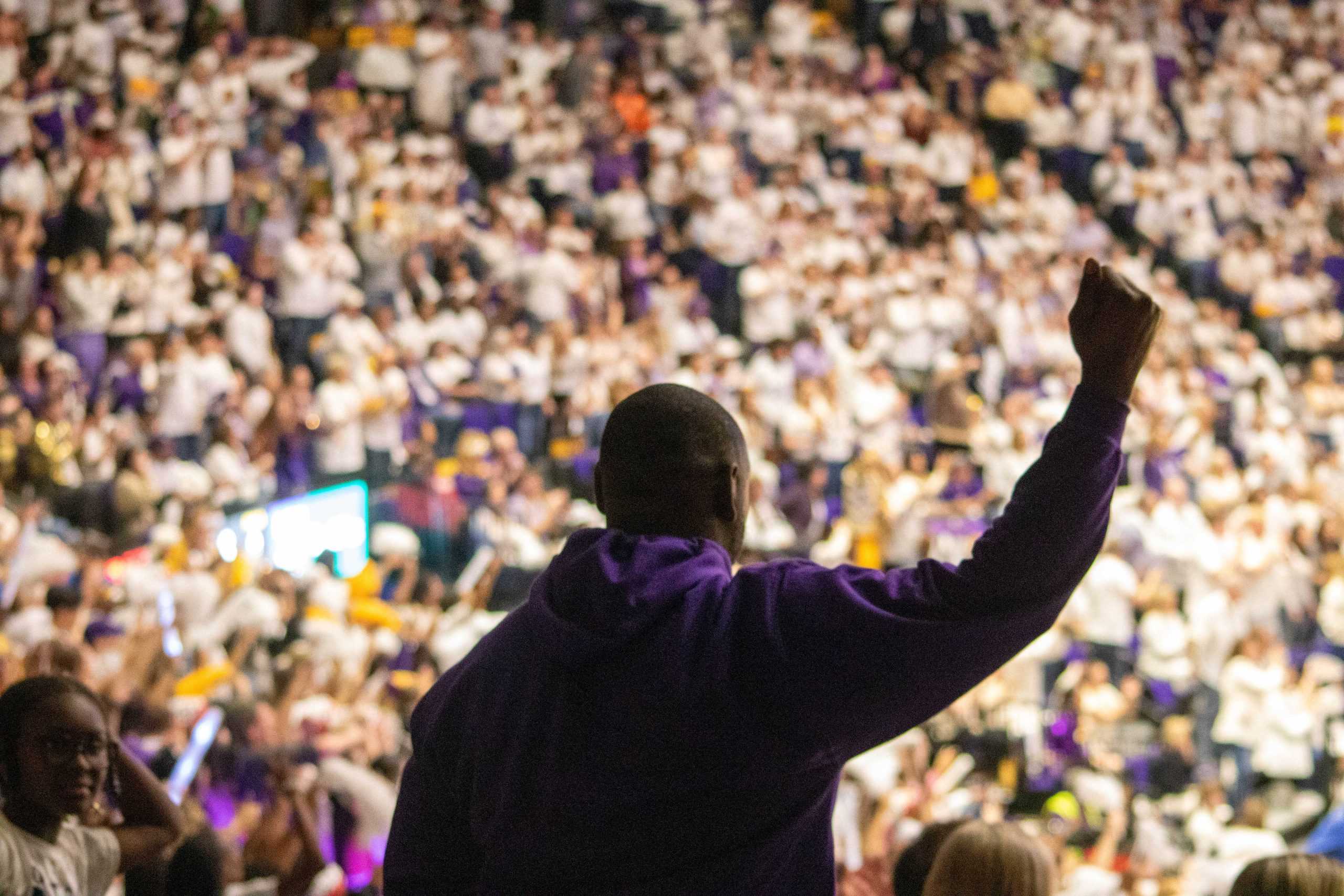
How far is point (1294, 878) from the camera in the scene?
246cm

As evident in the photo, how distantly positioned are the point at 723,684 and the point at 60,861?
132 centimetres

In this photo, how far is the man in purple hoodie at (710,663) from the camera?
58.8 inches

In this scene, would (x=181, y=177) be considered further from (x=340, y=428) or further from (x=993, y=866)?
(x=993, y=866)

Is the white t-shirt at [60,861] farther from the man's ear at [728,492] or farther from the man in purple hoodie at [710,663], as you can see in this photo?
the man's ear at [728,492]

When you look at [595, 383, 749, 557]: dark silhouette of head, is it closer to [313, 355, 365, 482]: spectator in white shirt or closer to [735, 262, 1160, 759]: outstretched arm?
[735, 262, 1160, 759]: outstretched arm

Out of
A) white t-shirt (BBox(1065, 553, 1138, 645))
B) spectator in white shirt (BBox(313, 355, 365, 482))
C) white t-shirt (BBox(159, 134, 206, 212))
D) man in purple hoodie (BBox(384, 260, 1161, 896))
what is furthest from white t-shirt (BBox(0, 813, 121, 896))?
white t-shirt (BBox(159, 134, 206, 212))

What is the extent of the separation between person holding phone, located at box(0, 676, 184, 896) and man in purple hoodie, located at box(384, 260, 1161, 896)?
35.5 inches

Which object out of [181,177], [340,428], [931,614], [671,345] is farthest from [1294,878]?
[181,177]

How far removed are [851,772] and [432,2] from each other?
28.8 feet

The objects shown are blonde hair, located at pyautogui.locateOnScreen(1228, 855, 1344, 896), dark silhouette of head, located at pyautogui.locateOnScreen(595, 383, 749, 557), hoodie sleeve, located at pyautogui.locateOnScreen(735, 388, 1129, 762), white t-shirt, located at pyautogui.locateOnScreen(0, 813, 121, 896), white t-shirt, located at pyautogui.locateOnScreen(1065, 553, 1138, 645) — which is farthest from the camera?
white t-shirt, located at pyautogui.locateOnScreen(1065, 553, 1138, 645)

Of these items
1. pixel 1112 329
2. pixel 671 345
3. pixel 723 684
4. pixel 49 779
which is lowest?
pixel 671 345

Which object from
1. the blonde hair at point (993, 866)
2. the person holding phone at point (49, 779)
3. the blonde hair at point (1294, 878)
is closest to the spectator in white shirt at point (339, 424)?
the person holding phone at point (49, 779)

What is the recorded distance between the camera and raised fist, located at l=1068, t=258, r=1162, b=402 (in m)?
1.52

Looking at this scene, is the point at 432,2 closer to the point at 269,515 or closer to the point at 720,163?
the point at 720,163
